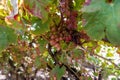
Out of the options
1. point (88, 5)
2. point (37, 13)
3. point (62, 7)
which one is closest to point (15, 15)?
point (37, 13)

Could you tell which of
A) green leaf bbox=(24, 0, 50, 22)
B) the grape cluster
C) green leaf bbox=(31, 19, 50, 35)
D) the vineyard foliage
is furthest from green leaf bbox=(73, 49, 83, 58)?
green leaf bbox=(24, 0, 50, 22)

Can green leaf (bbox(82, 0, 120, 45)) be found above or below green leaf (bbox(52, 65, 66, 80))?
above

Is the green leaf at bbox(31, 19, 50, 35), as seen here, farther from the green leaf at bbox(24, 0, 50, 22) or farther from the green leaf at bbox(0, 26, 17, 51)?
the green leaf at bbox(24, 0, 50, 22)

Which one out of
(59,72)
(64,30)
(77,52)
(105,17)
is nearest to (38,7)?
(105,17)

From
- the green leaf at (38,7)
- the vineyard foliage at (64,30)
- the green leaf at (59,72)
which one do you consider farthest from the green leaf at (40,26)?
the green leaf at (59,72)

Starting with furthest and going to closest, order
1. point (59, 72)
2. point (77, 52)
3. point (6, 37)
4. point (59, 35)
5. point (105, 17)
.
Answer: point (59, 72), point (77, 52), point (59, 35), point (6, 37), point (105, 17)

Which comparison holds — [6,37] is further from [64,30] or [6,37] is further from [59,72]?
[59,72]

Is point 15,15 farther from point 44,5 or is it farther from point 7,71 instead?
point 7,71
